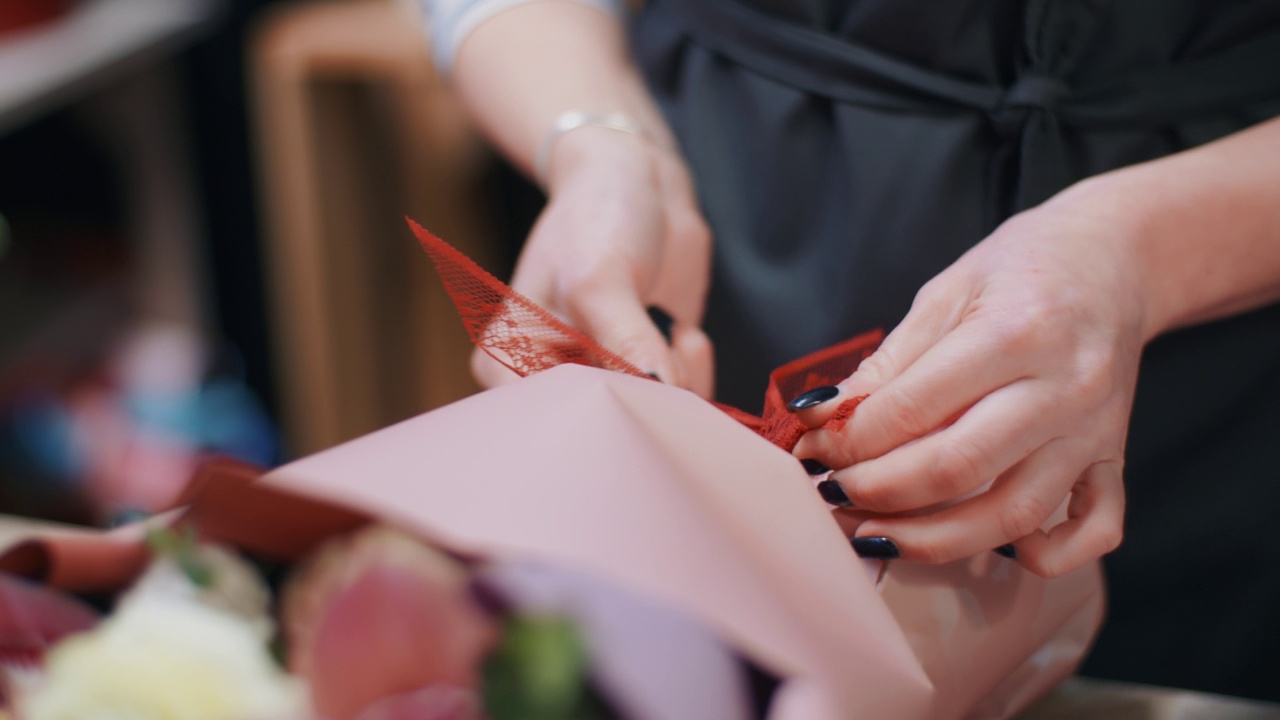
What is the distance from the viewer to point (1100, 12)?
16.3 inches

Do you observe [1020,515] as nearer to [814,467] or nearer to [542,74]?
[814,467]

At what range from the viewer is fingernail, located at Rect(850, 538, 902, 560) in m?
0.32

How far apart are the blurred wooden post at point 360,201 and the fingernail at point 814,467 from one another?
0.76 metres

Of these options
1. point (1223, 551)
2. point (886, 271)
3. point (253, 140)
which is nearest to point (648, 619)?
point (886, 271)

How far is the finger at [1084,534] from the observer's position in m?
0.34

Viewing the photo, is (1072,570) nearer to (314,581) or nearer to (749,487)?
(749,487)

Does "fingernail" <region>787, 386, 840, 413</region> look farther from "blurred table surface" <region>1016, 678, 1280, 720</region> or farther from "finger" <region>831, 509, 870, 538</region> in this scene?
"blurred table surface" <region>1016, 678, 1280, 720</region>

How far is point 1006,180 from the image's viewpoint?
46cm

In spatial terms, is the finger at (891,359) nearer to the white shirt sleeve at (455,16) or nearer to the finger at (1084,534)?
the finger at (1084,534)

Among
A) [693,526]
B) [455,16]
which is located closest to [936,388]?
[693,526]

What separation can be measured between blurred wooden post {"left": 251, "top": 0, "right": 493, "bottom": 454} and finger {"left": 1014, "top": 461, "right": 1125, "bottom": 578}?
794 mm

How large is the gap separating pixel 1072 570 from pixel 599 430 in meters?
0.18

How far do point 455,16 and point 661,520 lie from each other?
1.41 feet

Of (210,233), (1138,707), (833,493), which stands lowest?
(210,233)
